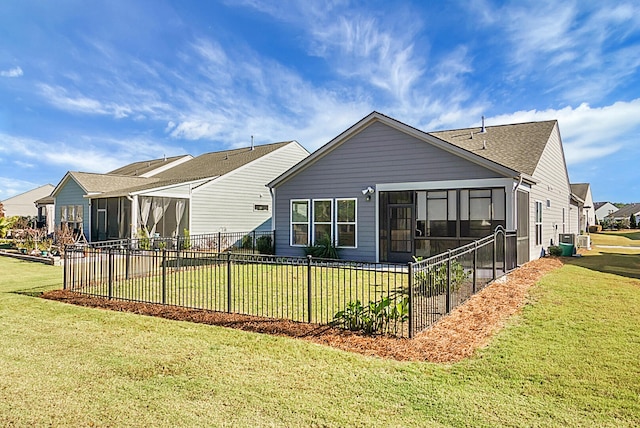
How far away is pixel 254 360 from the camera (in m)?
4.92

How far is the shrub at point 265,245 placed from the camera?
54.7 ft

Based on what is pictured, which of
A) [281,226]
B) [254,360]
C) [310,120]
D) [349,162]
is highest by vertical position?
[310,120]

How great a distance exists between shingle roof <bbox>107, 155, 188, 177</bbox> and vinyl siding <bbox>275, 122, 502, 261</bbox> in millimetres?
17102

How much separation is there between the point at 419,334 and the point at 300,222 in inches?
411

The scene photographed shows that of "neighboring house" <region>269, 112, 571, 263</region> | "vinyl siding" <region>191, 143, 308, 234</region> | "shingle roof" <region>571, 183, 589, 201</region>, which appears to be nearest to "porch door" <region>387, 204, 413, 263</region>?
"neighboring house" <region>269, 112, 571, 263</region>

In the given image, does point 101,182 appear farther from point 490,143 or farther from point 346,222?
point 490,143

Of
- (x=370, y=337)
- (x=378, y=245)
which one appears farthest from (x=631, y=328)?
(x=378, y=245)

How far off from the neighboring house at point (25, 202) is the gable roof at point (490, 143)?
49781 millimetres

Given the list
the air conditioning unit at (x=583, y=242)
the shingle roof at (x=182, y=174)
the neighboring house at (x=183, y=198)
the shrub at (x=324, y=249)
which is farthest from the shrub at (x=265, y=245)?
the air conditioning unit at (x=583, y=242)

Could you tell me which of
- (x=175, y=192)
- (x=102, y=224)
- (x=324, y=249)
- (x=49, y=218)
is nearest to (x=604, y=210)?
(x=324, y=249)

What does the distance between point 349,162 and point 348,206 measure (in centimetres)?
160

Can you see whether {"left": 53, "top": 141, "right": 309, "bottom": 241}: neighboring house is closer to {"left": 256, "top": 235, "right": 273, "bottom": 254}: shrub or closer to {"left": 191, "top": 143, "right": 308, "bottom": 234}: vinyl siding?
{"left": 191, "top": 143, "right": 308, "bottom": 234}: vinyl siding

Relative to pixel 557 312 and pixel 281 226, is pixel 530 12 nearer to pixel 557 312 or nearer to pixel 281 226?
pixel 557 312

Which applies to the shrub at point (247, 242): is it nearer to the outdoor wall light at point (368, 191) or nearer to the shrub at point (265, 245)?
the shrub at point (265, 245)
